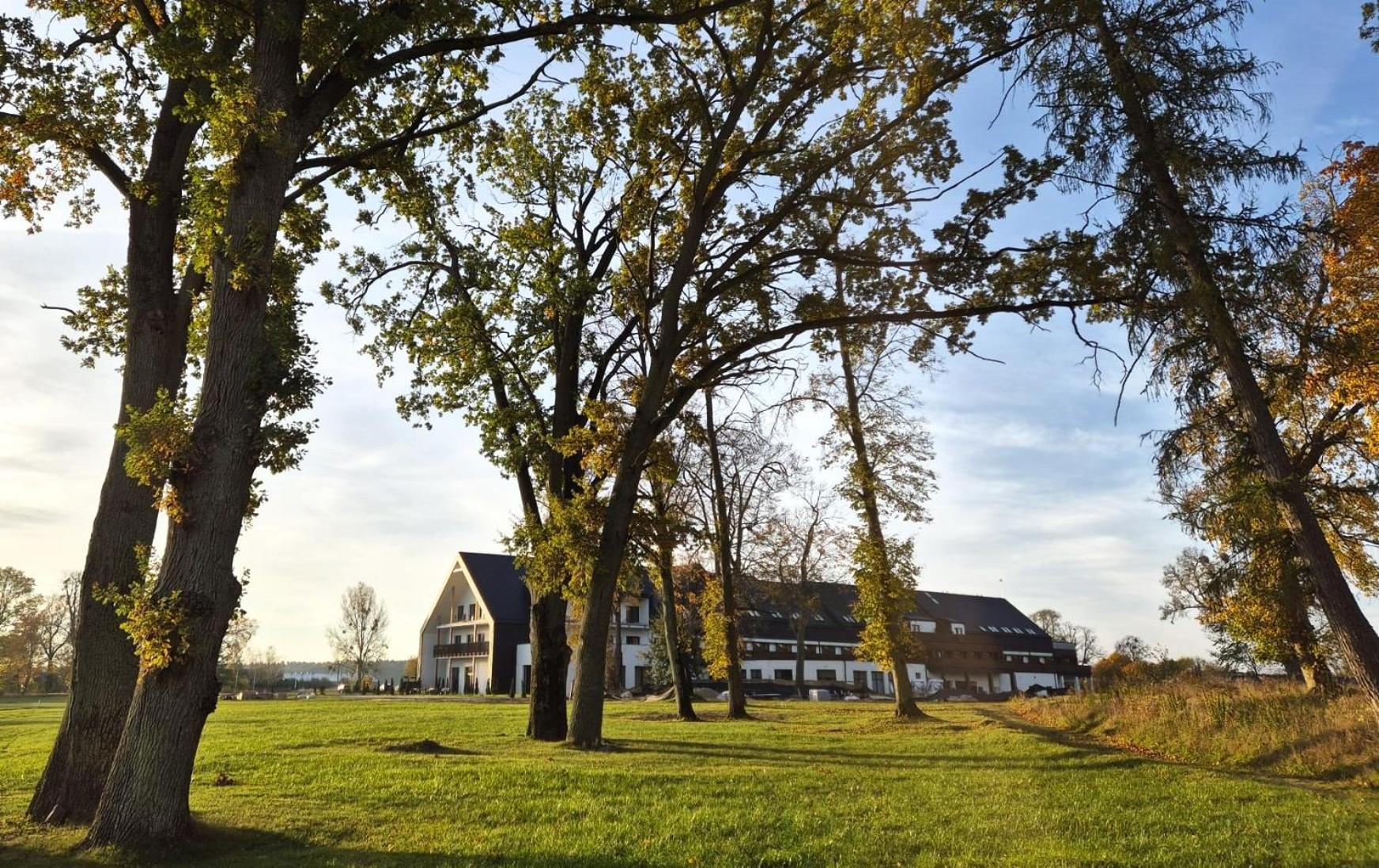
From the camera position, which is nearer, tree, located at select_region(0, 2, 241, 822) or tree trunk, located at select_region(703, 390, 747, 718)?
tree, located at select_region(0, 2, 241, 822)

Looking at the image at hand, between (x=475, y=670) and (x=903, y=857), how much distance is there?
59.1 meters

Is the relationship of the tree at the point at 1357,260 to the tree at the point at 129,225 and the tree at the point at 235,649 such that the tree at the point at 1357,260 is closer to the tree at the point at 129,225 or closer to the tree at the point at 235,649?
the tree at the point at 129,225

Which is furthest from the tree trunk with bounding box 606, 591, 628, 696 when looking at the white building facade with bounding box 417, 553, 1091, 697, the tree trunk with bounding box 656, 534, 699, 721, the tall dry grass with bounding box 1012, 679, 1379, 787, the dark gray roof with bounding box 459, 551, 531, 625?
the tall dry grass with bounding box 1012, 679, 1379, 787

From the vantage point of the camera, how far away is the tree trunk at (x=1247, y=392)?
1059cm

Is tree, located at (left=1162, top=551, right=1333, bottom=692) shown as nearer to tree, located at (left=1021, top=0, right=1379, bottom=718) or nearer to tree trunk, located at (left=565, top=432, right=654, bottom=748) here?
tree, located at (left=1021, top=0, right=1379, bottom=718)

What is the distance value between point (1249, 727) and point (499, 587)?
177 feet

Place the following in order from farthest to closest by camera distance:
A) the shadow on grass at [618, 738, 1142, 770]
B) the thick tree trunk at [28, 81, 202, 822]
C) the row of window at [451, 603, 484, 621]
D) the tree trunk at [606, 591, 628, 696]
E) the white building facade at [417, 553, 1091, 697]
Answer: the row of window at [451, 603, 484, 621] → the white building facade at [417, 553, 1091, 697] → the tree trunk at [606, 591, 628, 696] → the shadow on grass at [618, 738, 1142, 770] → the thick tree trunk at [28, 81, 202, 822]

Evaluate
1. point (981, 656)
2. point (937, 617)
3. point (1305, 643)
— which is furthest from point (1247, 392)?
point (981, 656)

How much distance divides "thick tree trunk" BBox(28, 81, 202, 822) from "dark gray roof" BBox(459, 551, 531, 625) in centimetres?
4745

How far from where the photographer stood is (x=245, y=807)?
31.0 feet

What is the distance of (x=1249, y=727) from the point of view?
14.1 meters

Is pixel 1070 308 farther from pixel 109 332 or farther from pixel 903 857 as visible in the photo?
pixel 109 332

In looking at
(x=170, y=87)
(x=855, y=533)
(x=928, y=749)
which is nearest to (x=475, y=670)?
(x=855, y=533)

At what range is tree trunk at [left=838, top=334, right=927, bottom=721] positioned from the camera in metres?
25.7
